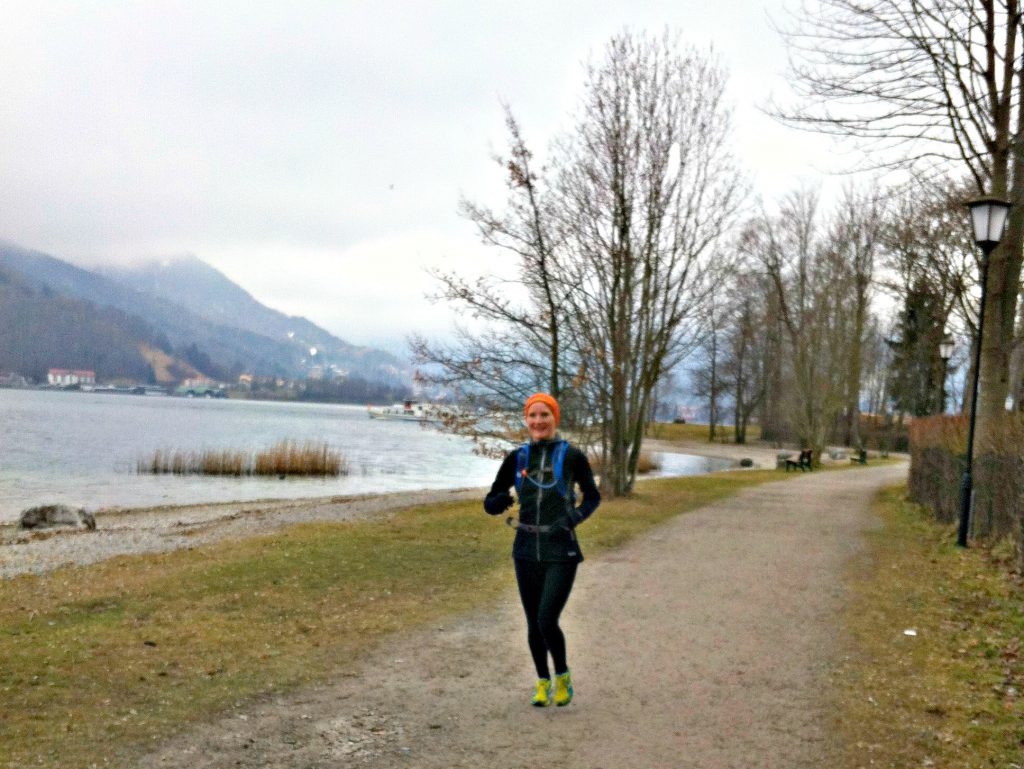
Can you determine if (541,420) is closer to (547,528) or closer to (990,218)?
(547,528)

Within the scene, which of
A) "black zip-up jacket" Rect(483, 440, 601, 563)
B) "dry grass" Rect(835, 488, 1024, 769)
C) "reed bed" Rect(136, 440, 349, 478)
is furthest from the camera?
"reed bed" Rect(136, 440, 349, 478)

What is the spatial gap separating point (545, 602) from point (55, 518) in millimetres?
17296

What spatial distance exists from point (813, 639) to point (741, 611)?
1.15 metres

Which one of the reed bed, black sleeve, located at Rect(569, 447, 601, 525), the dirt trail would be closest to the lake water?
the reed bed

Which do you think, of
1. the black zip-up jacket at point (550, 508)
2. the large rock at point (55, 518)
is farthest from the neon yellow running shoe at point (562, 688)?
the large rock at point (55, 518)

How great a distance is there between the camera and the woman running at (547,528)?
5.45m

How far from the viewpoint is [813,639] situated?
7.70m

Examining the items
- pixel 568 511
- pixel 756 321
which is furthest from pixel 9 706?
pixel 756 321

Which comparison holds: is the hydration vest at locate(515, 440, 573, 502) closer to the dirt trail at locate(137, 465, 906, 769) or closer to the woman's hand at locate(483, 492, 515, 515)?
the woman's hand at locate(483, 492, 515, 515)

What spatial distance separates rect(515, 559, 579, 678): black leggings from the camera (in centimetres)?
545

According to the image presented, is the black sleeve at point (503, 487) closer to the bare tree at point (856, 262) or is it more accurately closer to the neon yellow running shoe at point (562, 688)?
the neon yellow running shoe at point (562, 688)

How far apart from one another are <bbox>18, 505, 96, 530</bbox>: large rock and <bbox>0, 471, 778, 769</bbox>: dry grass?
300 inches

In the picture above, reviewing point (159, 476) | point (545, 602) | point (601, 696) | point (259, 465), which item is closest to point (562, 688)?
point (601, 696)

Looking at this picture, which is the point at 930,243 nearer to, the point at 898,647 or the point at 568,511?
the point at 898,647
